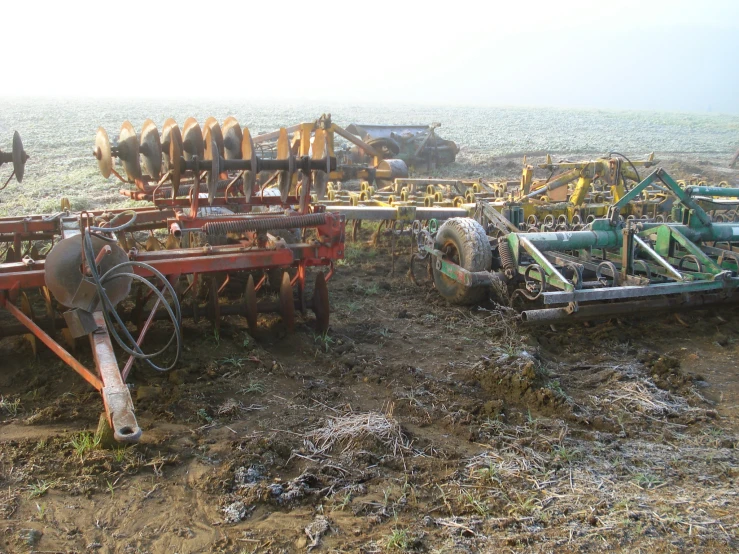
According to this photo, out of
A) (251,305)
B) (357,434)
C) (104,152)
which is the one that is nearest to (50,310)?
(251,305)

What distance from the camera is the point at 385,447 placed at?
12.9 ft

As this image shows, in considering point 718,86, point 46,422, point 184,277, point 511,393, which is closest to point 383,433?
point 511,393

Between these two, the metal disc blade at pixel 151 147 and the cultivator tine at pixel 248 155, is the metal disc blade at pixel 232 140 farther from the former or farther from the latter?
the metal disc blade at pixel 151 147

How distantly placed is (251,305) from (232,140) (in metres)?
1.71

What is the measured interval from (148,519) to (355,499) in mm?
1034

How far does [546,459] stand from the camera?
382 cm

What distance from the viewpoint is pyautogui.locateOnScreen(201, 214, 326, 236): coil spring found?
5520 mm

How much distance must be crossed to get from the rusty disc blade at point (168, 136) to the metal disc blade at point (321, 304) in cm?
176

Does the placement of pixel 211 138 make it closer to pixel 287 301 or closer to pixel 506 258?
pixel 287 301

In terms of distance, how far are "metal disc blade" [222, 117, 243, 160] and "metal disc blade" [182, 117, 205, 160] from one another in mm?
228

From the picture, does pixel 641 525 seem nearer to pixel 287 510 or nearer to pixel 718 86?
pixel 287 510

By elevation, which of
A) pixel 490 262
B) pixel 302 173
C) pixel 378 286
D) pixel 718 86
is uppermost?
pixel 718 86

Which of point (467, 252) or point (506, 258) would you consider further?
point (467, 252)

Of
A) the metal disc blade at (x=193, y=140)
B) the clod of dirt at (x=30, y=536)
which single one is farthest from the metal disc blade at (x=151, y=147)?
the clod of dirt at (x=30, y=536)
